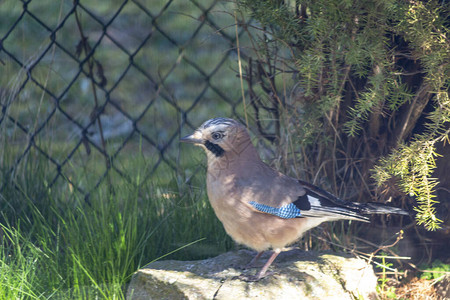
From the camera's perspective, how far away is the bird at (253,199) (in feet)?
8.79

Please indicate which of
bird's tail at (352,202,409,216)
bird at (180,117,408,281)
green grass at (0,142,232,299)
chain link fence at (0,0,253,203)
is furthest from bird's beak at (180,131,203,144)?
chain link fence at (0,0,253,203)

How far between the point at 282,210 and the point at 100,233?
0.79 meters

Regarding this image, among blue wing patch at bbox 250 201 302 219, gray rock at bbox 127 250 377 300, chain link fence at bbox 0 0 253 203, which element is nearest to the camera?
gray rock at bbox 127 250 377 300

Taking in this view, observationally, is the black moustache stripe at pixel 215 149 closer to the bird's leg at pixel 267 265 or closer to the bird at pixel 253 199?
the bird at pixel 253 199

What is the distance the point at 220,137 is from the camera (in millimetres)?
2707

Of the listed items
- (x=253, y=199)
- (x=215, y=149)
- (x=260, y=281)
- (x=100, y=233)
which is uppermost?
(x=215, y=149)

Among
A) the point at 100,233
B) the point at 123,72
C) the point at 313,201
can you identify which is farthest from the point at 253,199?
the point at 123,72

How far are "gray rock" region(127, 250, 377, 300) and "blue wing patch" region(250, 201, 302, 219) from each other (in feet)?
0.77

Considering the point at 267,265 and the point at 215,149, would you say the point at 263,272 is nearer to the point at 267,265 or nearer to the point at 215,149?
the point at 267,265

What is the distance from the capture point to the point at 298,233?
2768 millimetres

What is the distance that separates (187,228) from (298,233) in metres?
0.56

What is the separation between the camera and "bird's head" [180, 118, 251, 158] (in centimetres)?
268

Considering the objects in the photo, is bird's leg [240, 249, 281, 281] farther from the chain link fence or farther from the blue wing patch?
the chain link fence

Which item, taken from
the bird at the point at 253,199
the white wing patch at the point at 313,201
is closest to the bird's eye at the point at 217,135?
the bird at the point at 253,199
